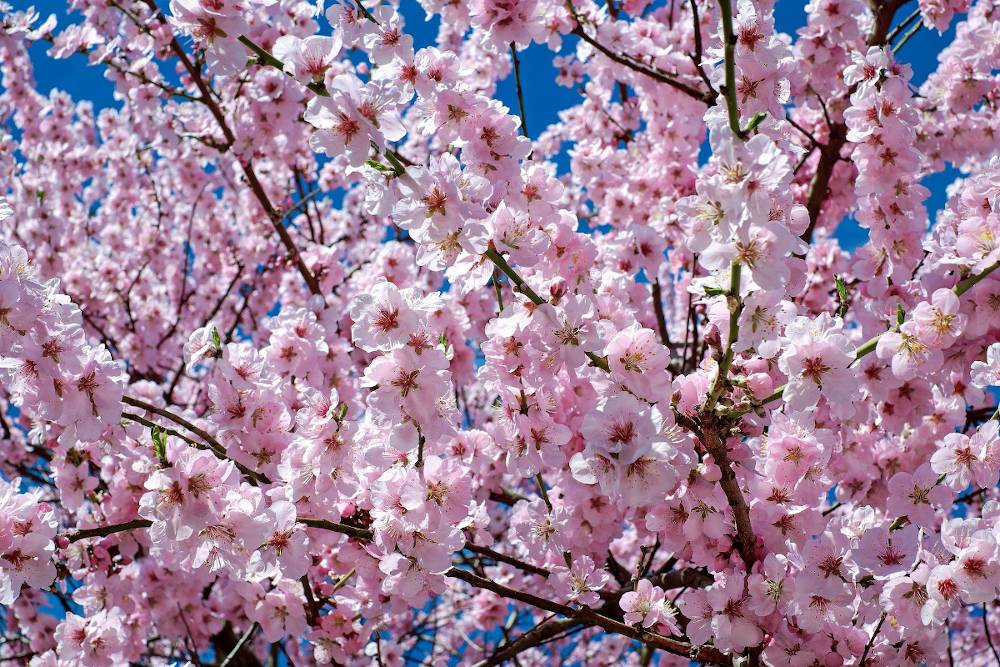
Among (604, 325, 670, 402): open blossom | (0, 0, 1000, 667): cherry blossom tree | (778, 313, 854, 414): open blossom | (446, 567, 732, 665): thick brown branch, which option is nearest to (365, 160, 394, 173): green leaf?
(0, 0, 1000, 667): cherry blossom tree

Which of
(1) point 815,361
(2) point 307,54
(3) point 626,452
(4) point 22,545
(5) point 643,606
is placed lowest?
(4) point 22,545

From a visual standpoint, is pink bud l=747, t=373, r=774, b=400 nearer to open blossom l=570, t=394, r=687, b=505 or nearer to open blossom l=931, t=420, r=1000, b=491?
open blossom l=570, t=394, r=687, b=505

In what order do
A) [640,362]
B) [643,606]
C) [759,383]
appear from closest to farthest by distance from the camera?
1. [640,362]
2. [759,383]
3. [643,606]

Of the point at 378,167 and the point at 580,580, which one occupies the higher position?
the point at 378,167

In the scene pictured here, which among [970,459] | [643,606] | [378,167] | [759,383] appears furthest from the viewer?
[643,606]

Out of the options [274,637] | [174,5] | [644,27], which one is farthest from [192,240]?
[174,5]

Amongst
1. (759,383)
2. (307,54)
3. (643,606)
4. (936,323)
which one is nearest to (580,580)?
(643,606)

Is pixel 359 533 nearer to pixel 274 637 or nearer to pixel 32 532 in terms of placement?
pixel 32 532

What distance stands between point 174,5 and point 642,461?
1908 millimetres

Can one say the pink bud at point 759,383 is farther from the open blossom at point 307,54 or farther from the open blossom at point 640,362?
the open blossom at point 307,54

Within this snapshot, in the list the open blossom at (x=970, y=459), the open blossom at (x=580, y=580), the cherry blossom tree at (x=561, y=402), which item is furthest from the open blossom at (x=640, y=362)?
the open blossom at (x=970, y=459)

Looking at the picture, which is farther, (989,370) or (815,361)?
(989,370)

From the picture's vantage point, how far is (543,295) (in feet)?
8.38

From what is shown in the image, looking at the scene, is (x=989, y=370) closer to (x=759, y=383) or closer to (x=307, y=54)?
(x=759, y=383)
